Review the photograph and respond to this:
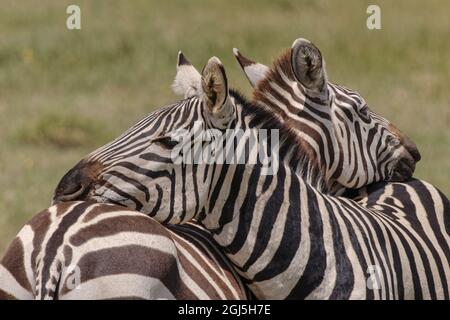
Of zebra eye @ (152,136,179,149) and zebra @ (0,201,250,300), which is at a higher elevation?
zebra eye @ (152,136,179,149)

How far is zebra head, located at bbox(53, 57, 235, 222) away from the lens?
16.6 ft

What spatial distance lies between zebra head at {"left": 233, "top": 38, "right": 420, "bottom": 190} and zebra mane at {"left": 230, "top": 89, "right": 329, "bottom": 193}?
0.61ft

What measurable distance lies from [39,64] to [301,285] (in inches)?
553

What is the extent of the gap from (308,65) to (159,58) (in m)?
12.9

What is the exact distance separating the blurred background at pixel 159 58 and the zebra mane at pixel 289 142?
7.91 metres

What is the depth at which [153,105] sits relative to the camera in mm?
16484

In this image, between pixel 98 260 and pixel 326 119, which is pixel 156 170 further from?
pixel 326 119

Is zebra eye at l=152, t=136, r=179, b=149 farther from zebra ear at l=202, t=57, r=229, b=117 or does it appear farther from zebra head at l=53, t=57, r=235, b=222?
zebra ear at l=202, t=57, r=229, b=117

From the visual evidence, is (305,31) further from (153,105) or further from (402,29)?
(153,105)

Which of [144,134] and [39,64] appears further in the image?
[39,64]

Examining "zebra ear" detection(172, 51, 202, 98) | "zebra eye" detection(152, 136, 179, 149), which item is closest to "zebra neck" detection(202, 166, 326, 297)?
"zebra eye" detection(152, 136, 179, 149)

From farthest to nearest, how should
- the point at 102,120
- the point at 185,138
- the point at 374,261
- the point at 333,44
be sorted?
the point at 333,44, the point at 102,120, the point at 374,261, the point at 185,138
